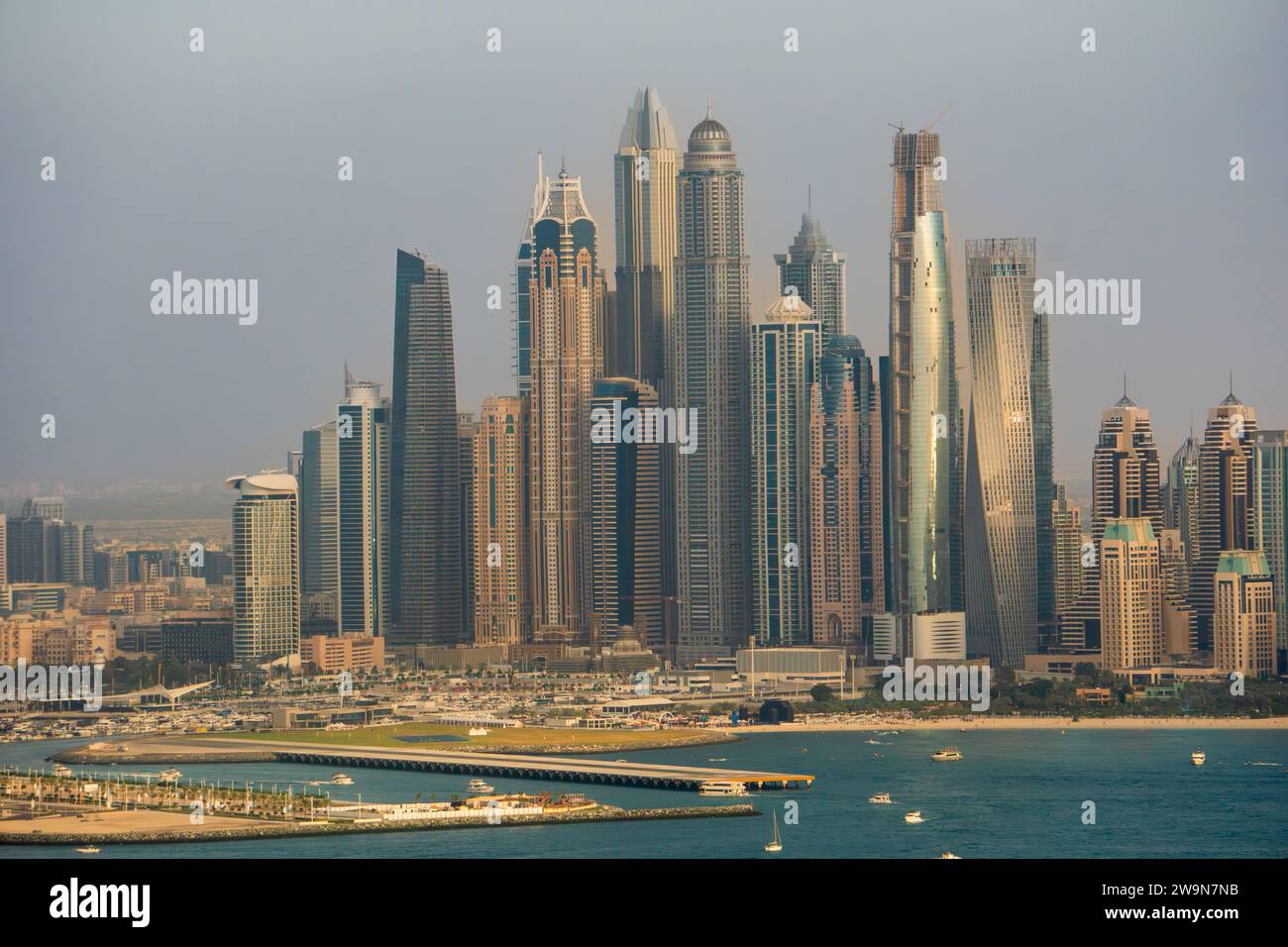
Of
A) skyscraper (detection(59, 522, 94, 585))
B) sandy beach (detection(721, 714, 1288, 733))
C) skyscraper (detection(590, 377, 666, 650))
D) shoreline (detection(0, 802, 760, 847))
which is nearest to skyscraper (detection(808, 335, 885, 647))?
skyscraper (detection(590, 377, 666, 650))

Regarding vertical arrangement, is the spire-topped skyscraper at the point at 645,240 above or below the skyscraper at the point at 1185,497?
above

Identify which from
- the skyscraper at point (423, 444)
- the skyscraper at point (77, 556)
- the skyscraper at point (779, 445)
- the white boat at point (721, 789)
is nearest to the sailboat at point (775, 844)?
the white boat at point (721, 789)

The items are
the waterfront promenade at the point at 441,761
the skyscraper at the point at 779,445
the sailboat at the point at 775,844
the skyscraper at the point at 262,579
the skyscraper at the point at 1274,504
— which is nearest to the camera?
the sailboat at the point at 775,844

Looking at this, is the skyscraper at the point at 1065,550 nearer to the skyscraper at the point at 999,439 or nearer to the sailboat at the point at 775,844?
the skyscraper at the point at 999,439

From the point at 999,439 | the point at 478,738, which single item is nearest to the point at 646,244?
the point at 999,439

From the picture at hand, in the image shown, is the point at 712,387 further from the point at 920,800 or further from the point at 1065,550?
the point at 920,800

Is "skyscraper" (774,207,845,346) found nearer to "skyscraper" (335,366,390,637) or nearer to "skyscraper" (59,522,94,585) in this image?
"skyscraper" (335,366,390,637)

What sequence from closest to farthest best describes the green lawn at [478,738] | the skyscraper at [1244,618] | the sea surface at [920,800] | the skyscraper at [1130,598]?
1. the sea surface at [920,800]
2. the green lawn at [478,738]
3. the skyscraper at [1244,618]
4. the skyscraper at [1130,598]
